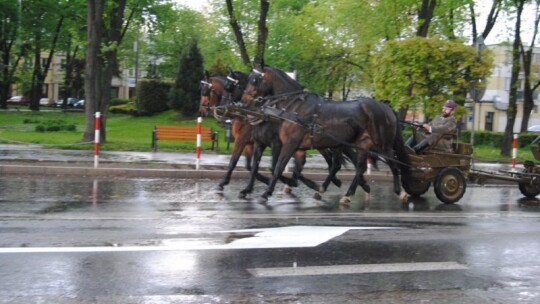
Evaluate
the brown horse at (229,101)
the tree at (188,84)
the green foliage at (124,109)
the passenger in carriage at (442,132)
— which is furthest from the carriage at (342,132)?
the green foliage at (124,109)

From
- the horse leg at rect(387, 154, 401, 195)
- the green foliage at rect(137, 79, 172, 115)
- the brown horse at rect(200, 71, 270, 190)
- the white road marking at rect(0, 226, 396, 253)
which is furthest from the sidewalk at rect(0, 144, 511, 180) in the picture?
the green foliage at rect(137, 79, 172, 115)

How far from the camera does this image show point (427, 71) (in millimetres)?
17609

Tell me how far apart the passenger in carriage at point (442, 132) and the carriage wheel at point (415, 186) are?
671 millimetres

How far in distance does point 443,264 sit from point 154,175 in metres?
9.87

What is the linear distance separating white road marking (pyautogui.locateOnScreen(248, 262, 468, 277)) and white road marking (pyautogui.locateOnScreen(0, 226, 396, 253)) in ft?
3.09

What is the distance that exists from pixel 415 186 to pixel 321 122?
283cm

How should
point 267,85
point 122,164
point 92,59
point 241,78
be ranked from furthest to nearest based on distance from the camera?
point 92,59 → point 122,164 → point 241,78 → point 267,85

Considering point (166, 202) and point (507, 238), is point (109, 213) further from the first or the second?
point (507, 238)

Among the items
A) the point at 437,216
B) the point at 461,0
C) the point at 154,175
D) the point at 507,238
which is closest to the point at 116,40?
the point at 154,175

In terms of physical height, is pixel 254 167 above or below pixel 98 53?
below

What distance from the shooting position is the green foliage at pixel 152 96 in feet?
138

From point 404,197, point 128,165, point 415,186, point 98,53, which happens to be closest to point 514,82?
point 415,186

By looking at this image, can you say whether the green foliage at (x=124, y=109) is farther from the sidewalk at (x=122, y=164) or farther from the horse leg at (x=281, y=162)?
the horse leg at (x=281, y=162)

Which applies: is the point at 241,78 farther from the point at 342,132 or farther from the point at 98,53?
the point at 98,53
